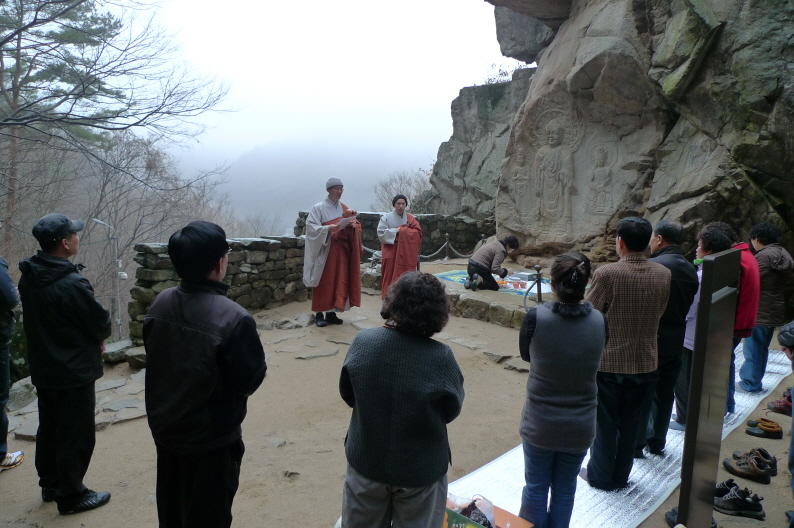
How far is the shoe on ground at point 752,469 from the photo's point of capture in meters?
3.02

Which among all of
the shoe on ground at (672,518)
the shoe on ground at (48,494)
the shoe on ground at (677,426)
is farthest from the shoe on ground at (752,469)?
the shoe on ground at (48,494)

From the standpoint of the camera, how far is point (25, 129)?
33.7 ft

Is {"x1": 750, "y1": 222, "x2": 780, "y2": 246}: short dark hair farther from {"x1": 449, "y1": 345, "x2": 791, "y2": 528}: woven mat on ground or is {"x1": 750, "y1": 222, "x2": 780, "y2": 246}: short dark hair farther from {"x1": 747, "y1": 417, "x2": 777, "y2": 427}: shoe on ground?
{"x1": 449, "y1": 345, "x2": 791, "y2": 528}: woven mat on ground

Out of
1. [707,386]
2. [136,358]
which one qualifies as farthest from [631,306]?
[136,358]

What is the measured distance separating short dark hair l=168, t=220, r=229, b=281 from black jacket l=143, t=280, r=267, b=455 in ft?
0.16

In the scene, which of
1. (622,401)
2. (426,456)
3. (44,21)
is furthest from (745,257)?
(44,21)

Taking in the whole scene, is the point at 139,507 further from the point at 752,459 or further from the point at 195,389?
the point at 752,459

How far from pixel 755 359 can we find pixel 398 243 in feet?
13.3

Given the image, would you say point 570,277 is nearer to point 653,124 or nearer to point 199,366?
point 199,366

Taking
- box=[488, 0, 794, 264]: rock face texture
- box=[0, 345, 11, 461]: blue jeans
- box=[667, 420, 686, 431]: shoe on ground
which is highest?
box=[488, 0, 794, 264]: rock face texture

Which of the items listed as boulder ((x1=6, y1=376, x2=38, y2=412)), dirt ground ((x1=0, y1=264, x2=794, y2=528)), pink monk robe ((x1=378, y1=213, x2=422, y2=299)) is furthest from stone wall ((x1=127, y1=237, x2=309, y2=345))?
pink monk robe ((x1=378, y1=213, x2=422, y2=299))

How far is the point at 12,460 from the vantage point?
10.3 ft

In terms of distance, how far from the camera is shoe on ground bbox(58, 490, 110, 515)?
2.62 meters

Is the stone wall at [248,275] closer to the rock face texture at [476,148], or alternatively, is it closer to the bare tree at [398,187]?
the rock face texture at [476,148]
